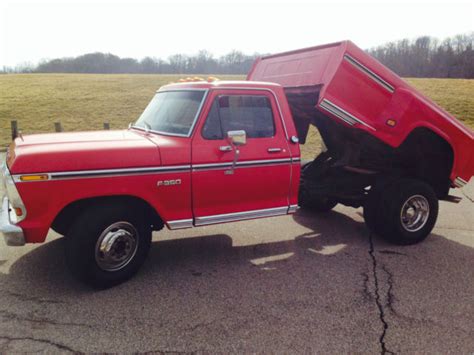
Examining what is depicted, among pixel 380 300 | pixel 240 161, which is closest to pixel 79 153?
pixel 240 161

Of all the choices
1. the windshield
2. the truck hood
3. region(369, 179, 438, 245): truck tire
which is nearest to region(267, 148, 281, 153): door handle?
the windshield

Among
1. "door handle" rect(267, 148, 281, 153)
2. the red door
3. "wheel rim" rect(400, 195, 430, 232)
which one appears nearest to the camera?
the red door

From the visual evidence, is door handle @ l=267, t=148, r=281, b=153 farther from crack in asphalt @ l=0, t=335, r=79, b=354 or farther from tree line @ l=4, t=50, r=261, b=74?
tree line @ l=4, t=50, r=261, b=74

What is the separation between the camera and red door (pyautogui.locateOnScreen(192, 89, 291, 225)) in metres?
4.54

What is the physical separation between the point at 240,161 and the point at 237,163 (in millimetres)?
46

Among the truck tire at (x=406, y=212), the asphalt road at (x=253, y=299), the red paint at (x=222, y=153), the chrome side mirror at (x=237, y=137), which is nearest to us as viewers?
the asphalt road at (x=253, y=299)

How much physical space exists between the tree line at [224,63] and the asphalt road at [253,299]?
6170 centimetres

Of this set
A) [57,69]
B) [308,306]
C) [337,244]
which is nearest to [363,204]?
[337,244]

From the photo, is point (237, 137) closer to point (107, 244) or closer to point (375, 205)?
point (107, 244)

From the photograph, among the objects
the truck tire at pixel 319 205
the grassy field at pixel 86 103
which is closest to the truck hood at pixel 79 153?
the truck tire at pixel 319 205

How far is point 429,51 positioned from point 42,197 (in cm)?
8835

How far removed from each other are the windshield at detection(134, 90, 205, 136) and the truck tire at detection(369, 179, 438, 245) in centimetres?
292

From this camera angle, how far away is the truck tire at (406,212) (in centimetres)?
563

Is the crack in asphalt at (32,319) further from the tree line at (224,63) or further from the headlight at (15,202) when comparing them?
the tree line at (224,63)
